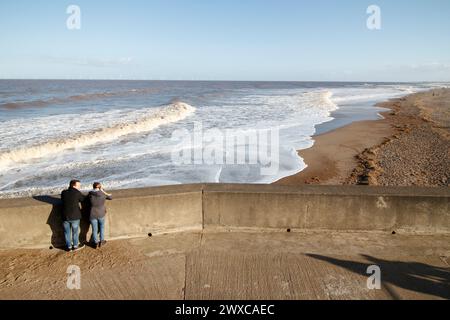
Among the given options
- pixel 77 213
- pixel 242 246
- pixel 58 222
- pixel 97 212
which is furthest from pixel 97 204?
pixel 242 246

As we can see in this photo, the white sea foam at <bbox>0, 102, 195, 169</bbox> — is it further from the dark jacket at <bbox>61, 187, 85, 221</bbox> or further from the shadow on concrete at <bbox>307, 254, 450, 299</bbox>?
the shadow on concrete at <bbox>307, 254, 450, 299</bbox>

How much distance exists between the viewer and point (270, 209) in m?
5.34

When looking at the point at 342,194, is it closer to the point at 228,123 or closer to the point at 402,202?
the point at 402,202

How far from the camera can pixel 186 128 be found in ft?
74.7

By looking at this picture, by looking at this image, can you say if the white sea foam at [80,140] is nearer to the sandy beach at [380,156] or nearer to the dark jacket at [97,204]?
the sandy beach at [380,156]

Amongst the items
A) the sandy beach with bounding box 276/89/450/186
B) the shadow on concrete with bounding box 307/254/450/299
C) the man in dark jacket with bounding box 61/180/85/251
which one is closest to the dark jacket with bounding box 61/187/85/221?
the man in dark jacket with bounding box 61/180/85/251

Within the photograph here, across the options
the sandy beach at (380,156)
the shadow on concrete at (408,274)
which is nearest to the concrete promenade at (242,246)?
the shadow on concrete at (408,274)

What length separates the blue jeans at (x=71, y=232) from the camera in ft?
15.6

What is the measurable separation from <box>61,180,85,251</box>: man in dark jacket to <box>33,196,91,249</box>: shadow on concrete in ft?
0.54

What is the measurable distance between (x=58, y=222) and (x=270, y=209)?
306 cm

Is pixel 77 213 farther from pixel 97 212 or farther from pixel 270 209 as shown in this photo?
pixel 270 209

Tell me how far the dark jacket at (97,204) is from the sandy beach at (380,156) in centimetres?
463

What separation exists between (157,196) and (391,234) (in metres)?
3.53
